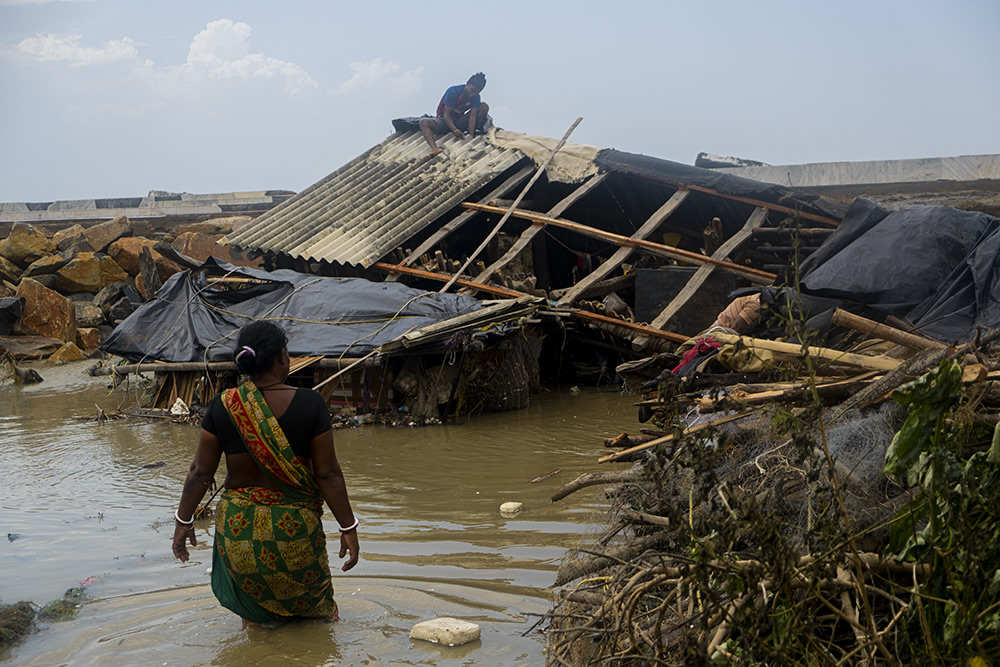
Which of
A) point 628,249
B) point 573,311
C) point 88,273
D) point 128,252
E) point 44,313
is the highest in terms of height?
point 128,252

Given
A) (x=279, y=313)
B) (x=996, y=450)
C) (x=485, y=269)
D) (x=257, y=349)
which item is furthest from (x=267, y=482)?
(x=485, y=269)

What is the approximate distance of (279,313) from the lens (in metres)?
11.4

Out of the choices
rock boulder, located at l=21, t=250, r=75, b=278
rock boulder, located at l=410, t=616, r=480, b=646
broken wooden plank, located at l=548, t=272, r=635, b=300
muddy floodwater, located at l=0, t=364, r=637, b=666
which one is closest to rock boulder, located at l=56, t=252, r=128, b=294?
rock boulder, located at l=21, t=250, r=75, b=278

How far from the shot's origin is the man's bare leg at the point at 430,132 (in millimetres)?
15219

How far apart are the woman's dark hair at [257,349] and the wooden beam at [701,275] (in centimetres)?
733

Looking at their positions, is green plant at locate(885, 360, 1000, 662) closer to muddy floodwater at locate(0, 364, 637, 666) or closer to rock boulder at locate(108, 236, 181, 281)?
muddy floodwater at locate(0, 364, 637, 666)

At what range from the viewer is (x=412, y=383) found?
10.6m

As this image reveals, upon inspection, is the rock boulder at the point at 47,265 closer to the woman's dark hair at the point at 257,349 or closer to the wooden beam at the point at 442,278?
the wooden beam at the point at 442,278

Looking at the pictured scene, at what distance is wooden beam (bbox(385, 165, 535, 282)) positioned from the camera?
12.7 metres

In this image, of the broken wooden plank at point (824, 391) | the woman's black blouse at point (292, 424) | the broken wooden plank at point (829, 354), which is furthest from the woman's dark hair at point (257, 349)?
the broken wooden plank at point (829, 354)

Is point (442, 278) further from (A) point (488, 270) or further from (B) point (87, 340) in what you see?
(B) point (87, 340)

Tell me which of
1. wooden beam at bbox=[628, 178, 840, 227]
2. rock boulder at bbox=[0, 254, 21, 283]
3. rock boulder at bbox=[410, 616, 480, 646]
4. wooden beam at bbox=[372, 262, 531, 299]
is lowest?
rock boulder at bbox=[410, 616, 480, 646]

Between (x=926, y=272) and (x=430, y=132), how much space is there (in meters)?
10.6

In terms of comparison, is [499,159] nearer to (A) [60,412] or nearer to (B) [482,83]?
(B) [482,83]
